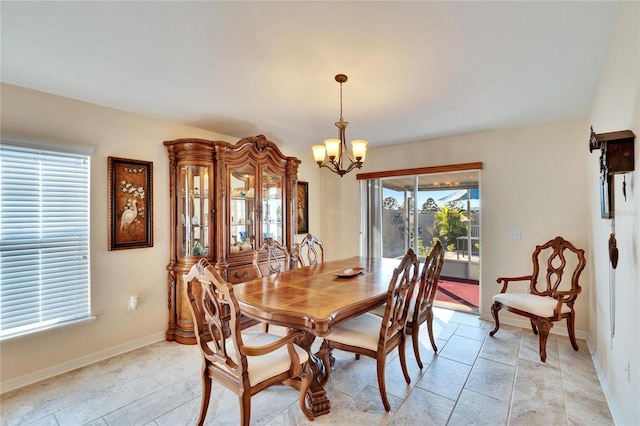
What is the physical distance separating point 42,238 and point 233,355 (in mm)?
2025


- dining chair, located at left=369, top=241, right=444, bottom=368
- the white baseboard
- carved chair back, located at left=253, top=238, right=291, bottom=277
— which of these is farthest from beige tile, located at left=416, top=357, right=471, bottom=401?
the white baseboard

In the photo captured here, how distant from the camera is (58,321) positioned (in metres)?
2.50

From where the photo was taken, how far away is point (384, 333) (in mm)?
1966

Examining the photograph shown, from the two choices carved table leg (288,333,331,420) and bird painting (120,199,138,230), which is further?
bird painting (120,199,138,230)

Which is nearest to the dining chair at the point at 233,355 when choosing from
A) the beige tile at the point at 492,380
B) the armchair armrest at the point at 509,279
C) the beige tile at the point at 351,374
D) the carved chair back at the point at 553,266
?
the beige tile at the point at 351,374

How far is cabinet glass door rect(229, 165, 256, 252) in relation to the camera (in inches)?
135

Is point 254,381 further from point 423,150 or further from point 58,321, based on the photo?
point 423,150

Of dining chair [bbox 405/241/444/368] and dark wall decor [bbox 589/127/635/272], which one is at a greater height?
dark wall decor [bbox 589/127/635/272]

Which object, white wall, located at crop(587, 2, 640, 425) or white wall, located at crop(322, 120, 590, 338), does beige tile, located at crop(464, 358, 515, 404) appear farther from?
white wall, located at crop(322, 120, 590, 338)

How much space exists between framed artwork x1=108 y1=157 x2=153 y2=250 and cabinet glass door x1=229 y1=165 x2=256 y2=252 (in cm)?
83

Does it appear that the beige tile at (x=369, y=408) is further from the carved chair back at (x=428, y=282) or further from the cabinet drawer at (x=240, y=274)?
the cabinet drawer at (x=240, y=274)

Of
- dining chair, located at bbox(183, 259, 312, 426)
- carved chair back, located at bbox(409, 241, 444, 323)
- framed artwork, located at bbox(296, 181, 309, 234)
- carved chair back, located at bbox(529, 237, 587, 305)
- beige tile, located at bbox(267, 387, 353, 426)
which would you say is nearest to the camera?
dining chair, located at bbox(183, 259, 312, 426)

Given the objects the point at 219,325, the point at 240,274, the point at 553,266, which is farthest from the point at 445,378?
the point at 240,274

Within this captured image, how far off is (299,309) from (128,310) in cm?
220
